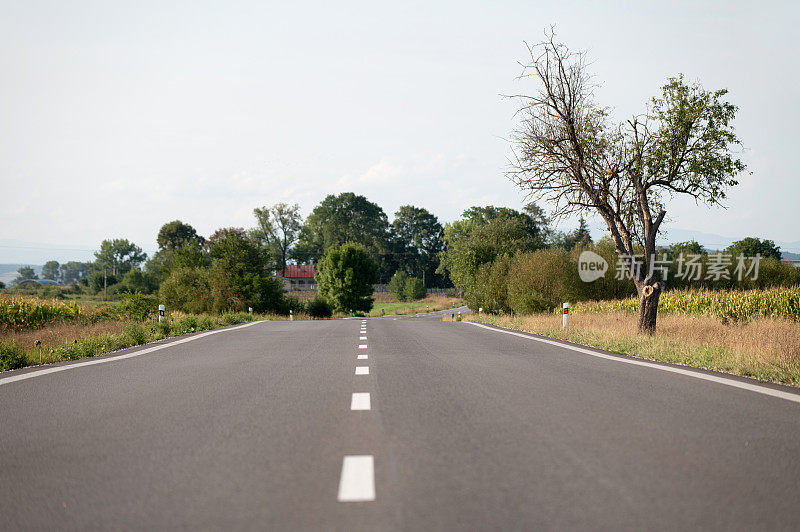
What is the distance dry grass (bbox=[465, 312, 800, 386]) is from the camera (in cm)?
934

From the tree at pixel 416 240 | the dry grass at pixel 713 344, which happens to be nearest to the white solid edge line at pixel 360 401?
the dry grass at pixel 713 344

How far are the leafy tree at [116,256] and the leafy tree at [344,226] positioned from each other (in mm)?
47753

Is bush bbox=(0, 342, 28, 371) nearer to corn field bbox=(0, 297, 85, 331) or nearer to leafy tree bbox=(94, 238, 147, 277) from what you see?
corn field bbox=(0, 297, 85, 331)

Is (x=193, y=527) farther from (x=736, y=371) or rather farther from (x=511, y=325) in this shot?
(x=511, y=325)

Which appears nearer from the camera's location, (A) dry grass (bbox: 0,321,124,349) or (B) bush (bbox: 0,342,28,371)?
(B) bush (bbox: 0,342,28,371)

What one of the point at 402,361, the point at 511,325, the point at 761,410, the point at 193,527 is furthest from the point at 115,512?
the point at 511,325

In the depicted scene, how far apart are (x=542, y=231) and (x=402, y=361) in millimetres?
91412

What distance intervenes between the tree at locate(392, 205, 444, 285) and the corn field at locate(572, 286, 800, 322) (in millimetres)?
92988

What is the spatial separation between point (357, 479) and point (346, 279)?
65.0m

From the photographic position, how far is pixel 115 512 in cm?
349

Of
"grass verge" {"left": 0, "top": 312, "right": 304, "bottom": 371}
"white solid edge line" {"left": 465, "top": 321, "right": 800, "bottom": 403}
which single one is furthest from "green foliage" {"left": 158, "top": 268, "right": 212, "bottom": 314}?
"white solid edge line" {"left": 465, "top": 321, "right": 800, "bottom": 403}

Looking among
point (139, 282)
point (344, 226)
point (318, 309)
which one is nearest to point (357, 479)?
point (318, 309)

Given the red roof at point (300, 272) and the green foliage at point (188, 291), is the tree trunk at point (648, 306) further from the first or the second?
the red roof at point (300, 272)

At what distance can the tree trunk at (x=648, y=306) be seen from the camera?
16703 mm
